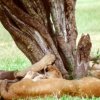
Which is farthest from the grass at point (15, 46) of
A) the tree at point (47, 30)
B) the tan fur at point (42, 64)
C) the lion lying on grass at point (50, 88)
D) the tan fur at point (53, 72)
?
the lion lying on grass at point (50, 88)

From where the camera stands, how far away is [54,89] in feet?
18.5

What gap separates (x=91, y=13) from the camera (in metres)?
24.3

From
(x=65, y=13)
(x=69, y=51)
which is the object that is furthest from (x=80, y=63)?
(x=65, y=13)

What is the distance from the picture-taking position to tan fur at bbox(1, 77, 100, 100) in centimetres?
561

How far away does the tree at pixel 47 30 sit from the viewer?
652cm

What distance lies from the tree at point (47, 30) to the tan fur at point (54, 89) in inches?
31.5

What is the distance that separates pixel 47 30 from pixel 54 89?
1.36 meters

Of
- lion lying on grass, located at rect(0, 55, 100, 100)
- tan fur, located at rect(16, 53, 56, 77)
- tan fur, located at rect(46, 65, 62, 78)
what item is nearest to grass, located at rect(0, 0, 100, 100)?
tan fur, located at rect(16, 53, 56, 77)

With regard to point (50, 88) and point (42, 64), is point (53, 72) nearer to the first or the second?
point (42, 64)

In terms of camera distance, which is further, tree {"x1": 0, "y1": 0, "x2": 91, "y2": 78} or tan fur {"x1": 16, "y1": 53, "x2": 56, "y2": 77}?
tree {"x1": 0, "y1": 0, "x2": 91, "y2": 78}

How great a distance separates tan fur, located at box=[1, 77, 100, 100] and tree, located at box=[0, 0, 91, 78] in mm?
801

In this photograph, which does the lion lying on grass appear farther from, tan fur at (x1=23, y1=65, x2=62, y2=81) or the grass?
the grass

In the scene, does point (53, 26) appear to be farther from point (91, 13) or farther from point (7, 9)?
point (91, 13)

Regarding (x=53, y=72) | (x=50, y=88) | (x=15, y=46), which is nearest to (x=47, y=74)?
(x=53, y=72)
